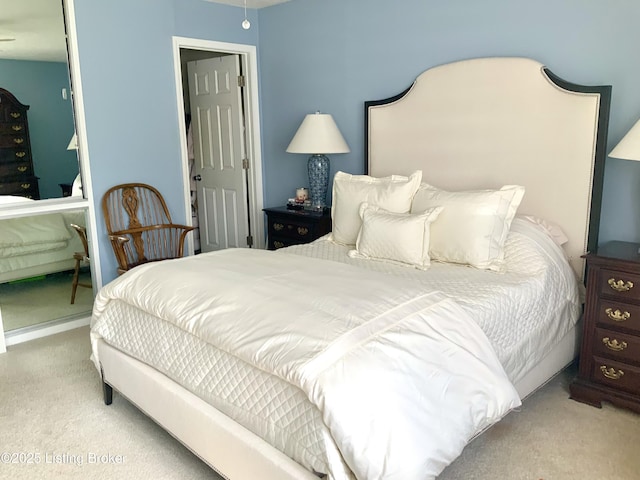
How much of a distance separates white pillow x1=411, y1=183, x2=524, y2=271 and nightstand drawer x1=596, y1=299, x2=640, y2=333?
51 centimetres

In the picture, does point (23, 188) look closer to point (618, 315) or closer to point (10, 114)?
point (10, 114)

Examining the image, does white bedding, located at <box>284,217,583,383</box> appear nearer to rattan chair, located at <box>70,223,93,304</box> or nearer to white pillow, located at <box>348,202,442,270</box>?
white pillow, located at <box>348,202,442,270</box>

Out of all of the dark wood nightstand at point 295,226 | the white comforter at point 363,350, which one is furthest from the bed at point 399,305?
the dark wood nightstand at point 295,226

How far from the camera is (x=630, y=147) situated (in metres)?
2.43

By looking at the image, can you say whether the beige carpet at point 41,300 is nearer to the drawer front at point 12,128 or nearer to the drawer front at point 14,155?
the drawer front at point 14,155

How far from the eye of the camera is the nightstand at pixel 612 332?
8.13ft

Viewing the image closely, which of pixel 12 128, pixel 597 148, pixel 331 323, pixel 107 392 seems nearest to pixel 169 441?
pixel 107 392

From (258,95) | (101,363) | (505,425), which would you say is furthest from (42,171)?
(505,425)

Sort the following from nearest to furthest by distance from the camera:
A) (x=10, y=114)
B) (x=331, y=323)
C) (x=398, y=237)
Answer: (x=331, y=323) < (x=398, y=237) < (x=10, y=114)

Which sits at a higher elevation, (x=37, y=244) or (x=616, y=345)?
(x=37, y=244)

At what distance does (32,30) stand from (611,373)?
3.95m

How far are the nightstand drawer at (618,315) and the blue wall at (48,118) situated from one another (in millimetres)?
3411

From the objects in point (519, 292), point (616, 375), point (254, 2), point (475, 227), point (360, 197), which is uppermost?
point (254, 2)

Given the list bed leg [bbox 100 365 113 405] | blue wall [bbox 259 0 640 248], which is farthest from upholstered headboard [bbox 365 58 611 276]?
bed leg [bbox 100 365 113 405]
